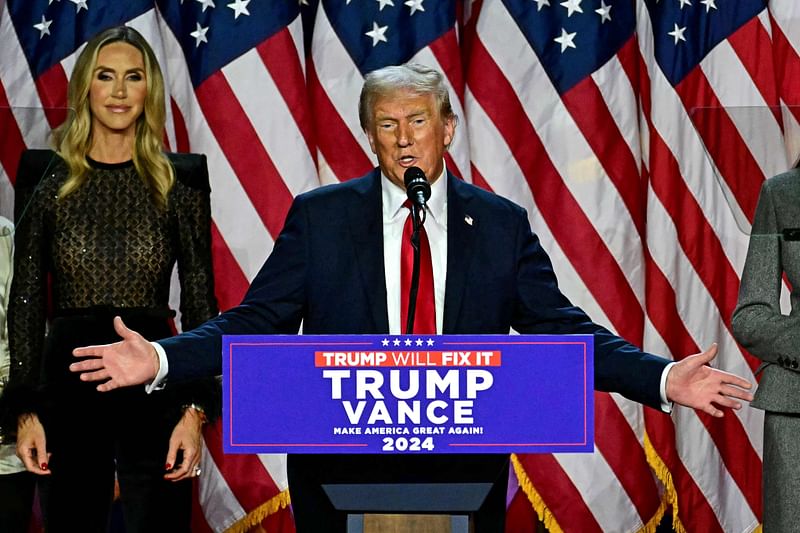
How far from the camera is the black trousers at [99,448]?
256 cm

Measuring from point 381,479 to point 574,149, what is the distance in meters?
2.37

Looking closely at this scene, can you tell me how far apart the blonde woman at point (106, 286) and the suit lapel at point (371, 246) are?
0.61 meters

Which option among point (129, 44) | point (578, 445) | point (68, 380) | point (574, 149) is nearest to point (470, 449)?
point (578, 445)

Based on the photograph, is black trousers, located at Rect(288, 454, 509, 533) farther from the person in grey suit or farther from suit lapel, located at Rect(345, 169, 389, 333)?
the person in grey suit

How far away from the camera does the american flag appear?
393 cm

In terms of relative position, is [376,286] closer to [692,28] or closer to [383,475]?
[383,475]

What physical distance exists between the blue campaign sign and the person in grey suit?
2.79ft

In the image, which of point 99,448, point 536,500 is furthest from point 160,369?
point 536,500

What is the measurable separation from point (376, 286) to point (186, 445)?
0.71 metres

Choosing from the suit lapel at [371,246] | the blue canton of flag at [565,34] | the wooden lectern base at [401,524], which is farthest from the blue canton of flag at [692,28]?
the wooden lectern base at [401,524]

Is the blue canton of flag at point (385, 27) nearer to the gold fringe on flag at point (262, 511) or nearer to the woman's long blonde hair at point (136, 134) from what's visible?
the woman's long blonde hair at point (136, 134)

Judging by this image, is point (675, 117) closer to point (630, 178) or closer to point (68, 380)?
point (630, 178)

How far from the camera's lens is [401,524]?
180cm

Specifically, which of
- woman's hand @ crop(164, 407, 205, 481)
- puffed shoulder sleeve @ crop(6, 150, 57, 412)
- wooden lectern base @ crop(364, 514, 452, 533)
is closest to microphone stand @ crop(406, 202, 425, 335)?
wooden lectern base @ crop(364, 514, 452, 533)
